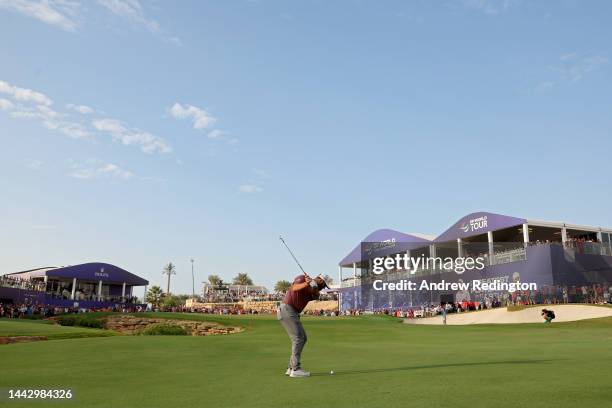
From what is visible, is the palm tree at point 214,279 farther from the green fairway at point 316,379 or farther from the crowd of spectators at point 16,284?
the green fairway at point 316,379

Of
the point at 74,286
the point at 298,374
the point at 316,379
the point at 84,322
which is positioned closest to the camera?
the point at 316,379

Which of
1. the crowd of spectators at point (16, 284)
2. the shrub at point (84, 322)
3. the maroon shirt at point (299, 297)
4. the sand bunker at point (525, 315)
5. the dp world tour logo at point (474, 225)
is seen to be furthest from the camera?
the crowd of spectators at point (16, 284)

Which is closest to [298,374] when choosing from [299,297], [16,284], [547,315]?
[299,297]

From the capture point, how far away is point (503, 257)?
40625 millimetres

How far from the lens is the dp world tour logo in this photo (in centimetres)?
4692

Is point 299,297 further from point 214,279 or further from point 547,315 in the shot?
point 214,279

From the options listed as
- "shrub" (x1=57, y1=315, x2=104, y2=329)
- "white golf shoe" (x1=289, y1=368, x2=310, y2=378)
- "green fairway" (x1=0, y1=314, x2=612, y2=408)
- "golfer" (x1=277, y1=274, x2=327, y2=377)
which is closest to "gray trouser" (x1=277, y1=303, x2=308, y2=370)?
"golfer" (x1=277, y1=274, x2=327, y2=377)

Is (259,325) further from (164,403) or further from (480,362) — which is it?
(164,403)

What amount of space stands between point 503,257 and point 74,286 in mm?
60748

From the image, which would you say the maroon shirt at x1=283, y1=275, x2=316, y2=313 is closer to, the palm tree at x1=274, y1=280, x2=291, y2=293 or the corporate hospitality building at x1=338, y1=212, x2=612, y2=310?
the corporate hospitality building at x1=338, y1=212, x2=612, y2=310

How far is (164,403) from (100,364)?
16.4ft

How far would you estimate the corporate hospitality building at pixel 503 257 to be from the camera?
3719 cm

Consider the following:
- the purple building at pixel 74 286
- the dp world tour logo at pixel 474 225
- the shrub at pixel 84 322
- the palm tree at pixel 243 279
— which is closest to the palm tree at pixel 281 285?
the palm tree at pixel 243 279

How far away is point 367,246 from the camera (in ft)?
211
